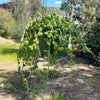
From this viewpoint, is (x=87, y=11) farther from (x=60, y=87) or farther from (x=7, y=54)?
(x=60, y=87)

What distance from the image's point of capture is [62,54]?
550 centimetres

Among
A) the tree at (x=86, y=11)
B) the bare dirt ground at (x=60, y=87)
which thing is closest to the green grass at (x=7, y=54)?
the bare dirt ground at (x=60, y=87)

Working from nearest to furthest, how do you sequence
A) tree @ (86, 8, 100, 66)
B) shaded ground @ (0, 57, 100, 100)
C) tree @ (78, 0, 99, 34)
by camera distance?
1. shaded ground @ (0, 57, 100, 100)
2. tree @ (86, 8, 100, 66)
3. tree @ (78, 0, 99, 34)

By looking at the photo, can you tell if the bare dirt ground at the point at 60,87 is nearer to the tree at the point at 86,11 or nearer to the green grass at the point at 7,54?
the green grass at the point at 7,54

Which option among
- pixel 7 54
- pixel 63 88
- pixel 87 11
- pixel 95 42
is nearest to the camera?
pixel 63 88

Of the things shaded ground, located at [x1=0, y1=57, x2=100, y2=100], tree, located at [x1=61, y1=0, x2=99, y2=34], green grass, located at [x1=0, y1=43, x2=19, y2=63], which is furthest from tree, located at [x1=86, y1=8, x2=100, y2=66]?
tree, located at [x1=61, y1=0, x2=99, y2=34]

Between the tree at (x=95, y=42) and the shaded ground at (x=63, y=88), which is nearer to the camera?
the shaded ground at (x=63, y=88)

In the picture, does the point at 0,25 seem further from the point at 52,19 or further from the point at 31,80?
the point at 52,19

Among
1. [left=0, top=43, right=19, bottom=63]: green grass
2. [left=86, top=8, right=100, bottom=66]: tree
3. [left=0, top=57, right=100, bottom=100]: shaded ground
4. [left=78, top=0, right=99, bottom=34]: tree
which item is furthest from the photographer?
[left=78, top=0, right=99, bottom=34]: tree

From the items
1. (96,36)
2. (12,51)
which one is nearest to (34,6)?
(12,51)

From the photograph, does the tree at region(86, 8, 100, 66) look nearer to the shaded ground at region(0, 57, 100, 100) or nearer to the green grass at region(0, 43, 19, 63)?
the shaded ground at region(0, 57, 100, 100)

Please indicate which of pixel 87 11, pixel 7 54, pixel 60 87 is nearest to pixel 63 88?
pixel 60 87

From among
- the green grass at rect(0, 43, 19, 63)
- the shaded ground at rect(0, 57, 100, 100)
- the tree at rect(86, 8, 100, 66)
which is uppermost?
the tree at rect(86, 8, 100, 66)

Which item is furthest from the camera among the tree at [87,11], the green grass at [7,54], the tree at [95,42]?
the tree at [87,11]
